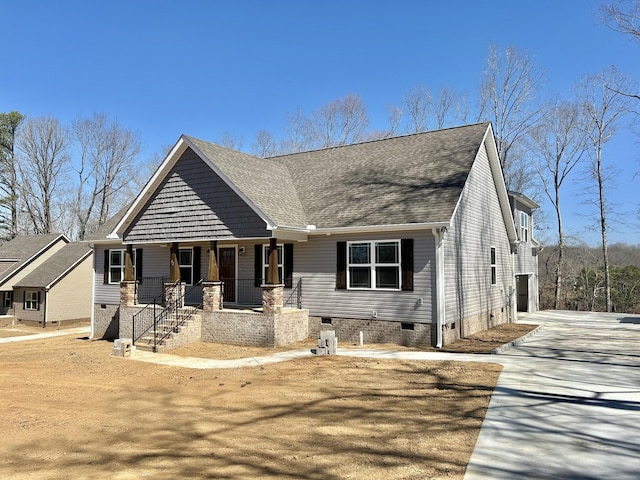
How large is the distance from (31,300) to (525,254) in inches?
1206

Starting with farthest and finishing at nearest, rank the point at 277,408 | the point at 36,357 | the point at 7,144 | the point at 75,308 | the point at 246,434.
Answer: the point at 7,144 → the point at 75,308 → the point at 36,357 → the point at 277,408 → the point at 246,434

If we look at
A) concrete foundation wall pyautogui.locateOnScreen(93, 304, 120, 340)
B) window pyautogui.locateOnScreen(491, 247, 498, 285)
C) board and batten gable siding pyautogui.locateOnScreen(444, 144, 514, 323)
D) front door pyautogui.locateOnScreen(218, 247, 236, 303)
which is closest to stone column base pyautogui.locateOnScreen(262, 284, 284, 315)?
front door pyautogui.locateOnScreen(218, 247, 236, 303)

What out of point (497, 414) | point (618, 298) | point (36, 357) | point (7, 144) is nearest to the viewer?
point (497, 414)

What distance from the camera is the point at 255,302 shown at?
16.7 meters

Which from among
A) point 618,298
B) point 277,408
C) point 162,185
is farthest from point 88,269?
point 618,298

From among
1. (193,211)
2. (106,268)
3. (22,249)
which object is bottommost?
(106,268)

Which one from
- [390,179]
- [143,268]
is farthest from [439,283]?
[143,268]

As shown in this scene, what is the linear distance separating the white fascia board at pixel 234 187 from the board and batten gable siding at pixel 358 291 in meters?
1.99

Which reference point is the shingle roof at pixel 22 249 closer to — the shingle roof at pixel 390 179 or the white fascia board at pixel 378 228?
the shingle roof at pixel 390 179

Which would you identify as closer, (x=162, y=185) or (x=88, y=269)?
(x=162, y=185)

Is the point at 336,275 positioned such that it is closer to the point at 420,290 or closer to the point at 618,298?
the point at 420,290

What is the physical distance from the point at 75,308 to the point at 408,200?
25742 mm

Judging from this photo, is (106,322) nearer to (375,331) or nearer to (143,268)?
(143,268)

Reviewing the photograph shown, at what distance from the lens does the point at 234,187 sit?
Result: 14.6 metres
